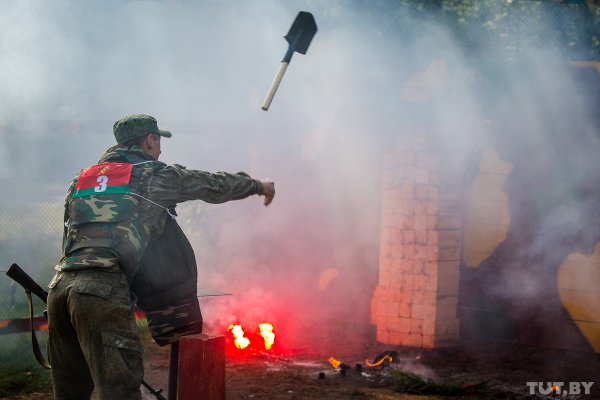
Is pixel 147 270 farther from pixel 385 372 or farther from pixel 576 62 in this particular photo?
pixel 576 62

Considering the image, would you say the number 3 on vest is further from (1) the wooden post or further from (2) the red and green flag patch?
(1) the wooden post

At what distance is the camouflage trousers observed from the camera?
145 inches

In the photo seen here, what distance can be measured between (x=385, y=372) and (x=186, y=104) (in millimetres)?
4662

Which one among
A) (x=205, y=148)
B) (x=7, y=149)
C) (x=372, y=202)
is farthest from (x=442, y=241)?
(x=7, y=149)

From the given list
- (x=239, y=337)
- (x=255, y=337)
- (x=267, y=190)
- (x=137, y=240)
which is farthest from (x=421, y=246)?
(x=137, y=240)

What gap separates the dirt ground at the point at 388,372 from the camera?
632cm

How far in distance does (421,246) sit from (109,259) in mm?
4991

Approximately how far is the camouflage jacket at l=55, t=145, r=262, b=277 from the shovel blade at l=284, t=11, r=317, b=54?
5.13ft

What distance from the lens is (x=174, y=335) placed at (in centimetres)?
422

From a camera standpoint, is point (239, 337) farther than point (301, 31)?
Yes

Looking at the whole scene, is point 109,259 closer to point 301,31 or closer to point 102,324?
Answer: point 102,324

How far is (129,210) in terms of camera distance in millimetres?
3844

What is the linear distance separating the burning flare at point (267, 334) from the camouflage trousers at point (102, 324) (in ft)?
13.9

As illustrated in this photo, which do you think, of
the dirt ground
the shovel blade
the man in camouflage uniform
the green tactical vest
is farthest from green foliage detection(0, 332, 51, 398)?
the shovel blade
